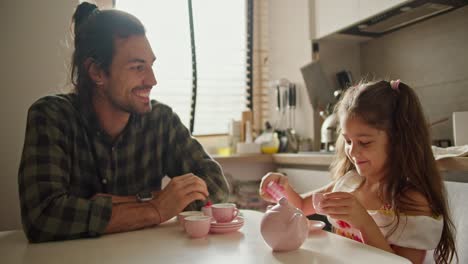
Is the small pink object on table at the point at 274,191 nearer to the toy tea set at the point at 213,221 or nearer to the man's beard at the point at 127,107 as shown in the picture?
the toy tea set at the point at 213,221

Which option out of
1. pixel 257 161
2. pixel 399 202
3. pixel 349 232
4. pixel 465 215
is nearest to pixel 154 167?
pixel 349 232

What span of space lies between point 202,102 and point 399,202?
2.01 m

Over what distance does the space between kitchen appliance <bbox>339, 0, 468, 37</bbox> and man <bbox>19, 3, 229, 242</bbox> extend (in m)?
1.29

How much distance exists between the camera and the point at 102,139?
1349 millimetres

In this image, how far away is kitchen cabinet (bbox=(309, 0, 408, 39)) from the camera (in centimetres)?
201

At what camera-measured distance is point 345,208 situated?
92 centimetres

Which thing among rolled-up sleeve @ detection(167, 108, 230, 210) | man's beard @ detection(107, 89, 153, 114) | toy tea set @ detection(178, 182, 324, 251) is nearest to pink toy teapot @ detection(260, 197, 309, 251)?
toy tea set @ detection(178, 182, 324, 251)

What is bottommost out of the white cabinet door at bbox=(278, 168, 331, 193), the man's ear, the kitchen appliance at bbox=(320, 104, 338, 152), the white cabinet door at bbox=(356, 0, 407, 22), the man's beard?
the white cabinet door at bbox=(278, 168, 331, 193)

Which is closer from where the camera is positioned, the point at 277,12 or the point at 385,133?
the point at 385,133

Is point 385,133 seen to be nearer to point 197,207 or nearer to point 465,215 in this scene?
point 465,215

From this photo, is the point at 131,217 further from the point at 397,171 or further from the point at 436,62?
the point at 436,62

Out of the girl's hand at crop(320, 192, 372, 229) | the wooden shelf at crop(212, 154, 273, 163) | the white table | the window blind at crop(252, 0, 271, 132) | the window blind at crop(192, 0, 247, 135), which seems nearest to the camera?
the white table

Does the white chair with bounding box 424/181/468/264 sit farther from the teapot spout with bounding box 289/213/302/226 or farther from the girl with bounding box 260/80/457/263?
the teapot spout with bounding box 289/213/302/226

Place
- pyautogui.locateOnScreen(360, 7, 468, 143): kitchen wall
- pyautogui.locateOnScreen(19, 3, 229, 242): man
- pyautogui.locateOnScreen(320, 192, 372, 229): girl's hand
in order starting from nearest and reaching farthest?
pyautogui.locateOnScreen(320, 192, 372, 229): girl's hand
pyautogui.locateOnScreen(19, 3, 229, 242): man
pyautogui.locateOnScreen(360, 7, 468, 143): kitchen wall
